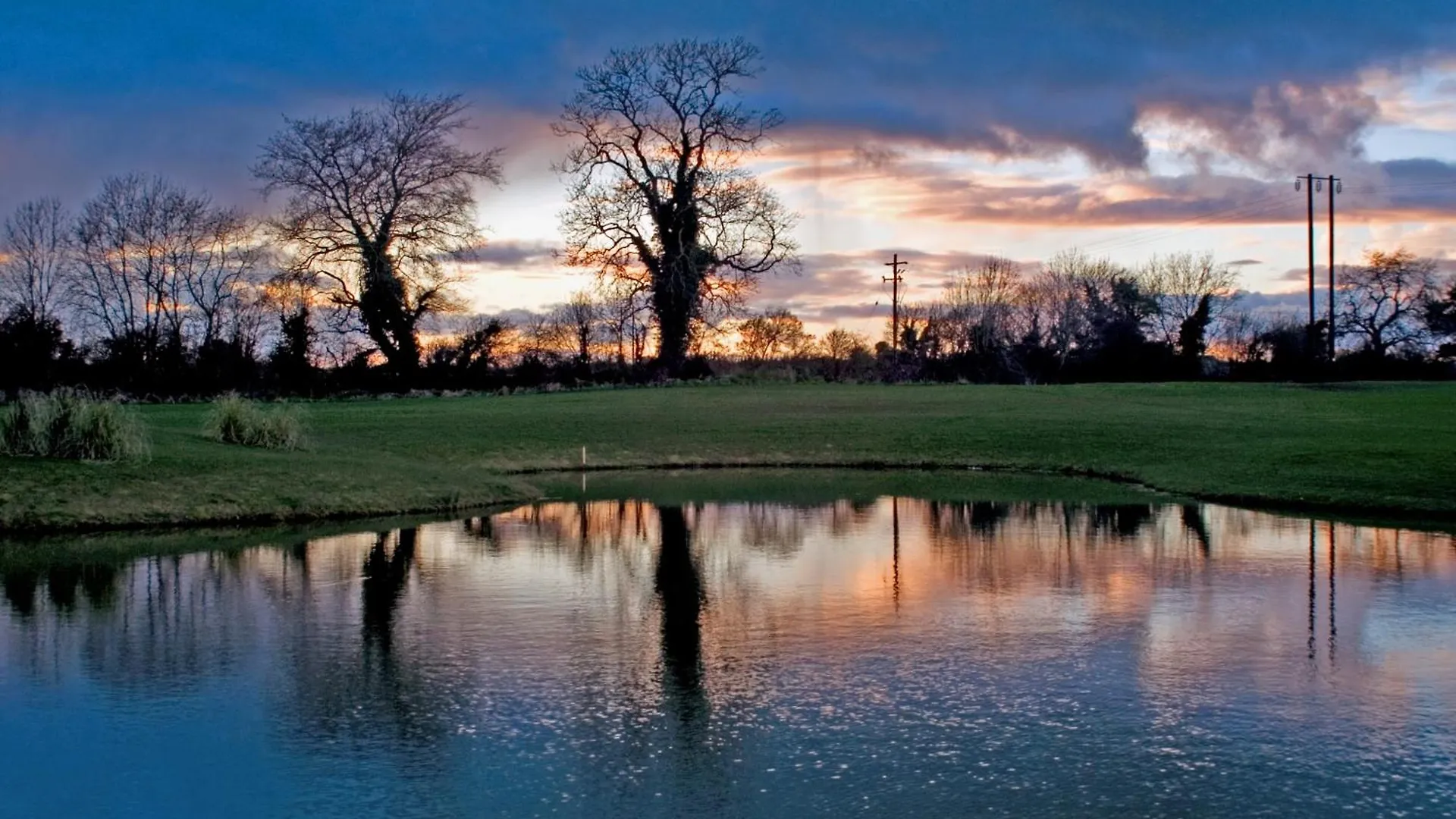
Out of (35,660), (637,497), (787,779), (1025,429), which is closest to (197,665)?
Answer: (35,660)

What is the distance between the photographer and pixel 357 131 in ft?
176

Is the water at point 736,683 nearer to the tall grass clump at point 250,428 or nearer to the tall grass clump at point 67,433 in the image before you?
the tall grass clump at point 67,433

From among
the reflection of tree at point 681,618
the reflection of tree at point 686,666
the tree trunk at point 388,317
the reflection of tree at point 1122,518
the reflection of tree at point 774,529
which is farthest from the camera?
the tree trunk at point 388,317

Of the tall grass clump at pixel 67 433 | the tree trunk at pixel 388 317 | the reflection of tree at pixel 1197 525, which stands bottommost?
the reflection of tree at pixel 1197 525

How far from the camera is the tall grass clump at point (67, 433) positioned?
2130 centimetres

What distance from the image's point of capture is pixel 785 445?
34.8 meters

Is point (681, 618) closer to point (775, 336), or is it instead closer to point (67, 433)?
point (67, 433)

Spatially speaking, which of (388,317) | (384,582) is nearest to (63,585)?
(384,582)

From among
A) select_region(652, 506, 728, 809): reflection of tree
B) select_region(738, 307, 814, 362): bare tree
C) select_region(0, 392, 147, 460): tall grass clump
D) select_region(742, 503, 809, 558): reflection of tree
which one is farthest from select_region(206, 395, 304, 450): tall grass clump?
select_region(738, 307, 814, 362): bare tree

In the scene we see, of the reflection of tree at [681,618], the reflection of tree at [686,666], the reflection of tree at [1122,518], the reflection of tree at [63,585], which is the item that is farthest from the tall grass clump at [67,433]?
the reflection of tree at [1122,518]

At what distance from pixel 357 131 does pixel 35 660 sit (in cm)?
4596

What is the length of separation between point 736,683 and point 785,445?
25.2 meters

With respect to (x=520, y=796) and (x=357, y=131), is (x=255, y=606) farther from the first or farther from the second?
(x=357, y=131)

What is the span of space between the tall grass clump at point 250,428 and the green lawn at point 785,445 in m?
0.47
